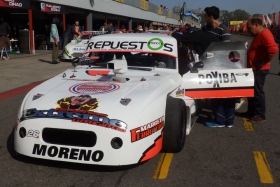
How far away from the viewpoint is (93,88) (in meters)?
4.67

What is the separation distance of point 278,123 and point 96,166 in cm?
361

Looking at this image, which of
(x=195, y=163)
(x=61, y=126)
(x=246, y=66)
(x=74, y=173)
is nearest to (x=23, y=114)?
(x=61, y=126)

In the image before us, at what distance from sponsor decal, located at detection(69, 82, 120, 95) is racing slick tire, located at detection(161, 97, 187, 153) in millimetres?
689

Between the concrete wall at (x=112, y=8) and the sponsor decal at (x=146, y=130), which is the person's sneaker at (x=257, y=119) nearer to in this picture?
the sponsor decal at (x=146, y=130)

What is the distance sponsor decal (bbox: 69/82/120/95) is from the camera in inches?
177

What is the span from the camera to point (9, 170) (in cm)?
430

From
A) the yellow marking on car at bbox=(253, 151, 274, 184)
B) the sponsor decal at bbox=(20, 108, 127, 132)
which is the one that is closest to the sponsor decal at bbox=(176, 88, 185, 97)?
the yellow marking on car at bbox=(253, 151, 274, 184)

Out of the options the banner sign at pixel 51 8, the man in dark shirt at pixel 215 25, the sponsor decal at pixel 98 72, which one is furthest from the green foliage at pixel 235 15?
the sponsor decal at pixel 98 72

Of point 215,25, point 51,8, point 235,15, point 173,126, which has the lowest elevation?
point 173,126

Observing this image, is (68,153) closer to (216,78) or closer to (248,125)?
(216,78)

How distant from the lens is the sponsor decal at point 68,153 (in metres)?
3.93

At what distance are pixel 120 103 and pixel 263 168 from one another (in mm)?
1827

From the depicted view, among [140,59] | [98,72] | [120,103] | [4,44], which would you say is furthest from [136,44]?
[4,44]

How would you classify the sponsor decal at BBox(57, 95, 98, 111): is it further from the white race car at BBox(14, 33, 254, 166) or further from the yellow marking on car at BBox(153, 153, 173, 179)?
the yellow marking on car at BBox(153, 153, 173, 179)
